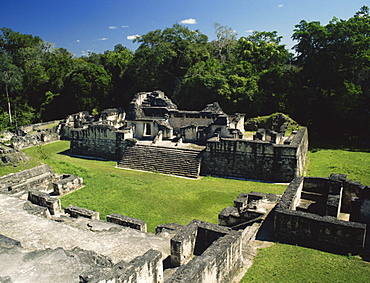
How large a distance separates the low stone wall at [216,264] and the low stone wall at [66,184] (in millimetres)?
10062

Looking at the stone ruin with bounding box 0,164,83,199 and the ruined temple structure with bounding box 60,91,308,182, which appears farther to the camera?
the ruined temple structure with bounding box 60,91,308,182

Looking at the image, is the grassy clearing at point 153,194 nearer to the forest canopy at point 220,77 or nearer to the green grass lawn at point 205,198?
the green grass lawn at point 205,198

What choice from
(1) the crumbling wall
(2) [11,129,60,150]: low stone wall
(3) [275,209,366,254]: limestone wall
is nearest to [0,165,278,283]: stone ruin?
(3) [275,209,366,254]: limestone wall

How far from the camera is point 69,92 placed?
116 feet

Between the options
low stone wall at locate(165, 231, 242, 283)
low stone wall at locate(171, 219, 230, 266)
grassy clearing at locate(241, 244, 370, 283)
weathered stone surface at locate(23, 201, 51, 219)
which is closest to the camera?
low stone wall at locate(165, 231, 242, 283)

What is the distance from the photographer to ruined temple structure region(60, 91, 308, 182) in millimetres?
16141

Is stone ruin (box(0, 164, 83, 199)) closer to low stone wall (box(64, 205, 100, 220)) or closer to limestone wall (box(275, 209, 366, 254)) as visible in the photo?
low stone wall (box(64, 205, 100, 220))

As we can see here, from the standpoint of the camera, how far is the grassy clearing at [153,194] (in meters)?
11.9

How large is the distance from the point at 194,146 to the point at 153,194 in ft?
20.9

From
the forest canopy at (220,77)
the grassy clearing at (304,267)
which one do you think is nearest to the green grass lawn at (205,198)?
the grassy clearing at (304,267)

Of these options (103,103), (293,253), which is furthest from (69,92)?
(293,253)

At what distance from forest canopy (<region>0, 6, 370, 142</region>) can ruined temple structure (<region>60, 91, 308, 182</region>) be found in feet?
20.0

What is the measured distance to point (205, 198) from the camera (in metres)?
13.4

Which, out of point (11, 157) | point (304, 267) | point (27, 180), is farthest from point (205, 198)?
point (11, 157)
